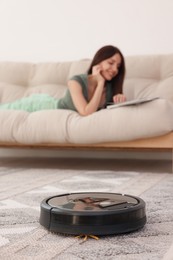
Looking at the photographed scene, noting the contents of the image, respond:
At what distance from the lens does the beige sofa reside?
2088mm

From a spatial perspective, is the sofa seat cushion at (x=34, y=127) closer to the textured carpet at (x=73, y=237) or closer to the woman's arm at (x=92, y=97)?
the woman's arm at (x=92, y=97)

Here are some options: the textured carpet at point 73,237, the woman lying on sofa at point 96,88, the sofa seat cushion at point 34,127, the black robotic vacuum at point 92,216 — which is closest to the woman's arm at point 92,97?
the woman lying on sofa at point 96,88

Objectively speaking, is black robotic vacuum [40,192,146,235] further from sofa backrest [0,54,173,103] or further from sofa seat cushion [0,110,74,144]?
sofa backrest [0,54,173,103]

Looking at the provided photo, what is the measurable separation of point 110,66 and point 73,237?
171cm

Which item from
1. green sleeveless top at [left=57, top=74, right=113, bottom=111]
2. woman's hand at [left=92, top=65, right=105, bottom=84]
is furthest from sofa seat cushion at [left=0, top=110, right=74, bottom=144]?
woman's hand at [left=92, top=65, right=105, bottom=84]

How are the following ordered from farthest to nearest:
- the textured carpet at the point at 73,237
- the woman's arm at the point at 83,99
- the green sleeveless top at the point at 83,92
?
the green sleeveless top at the point at 83,92, the woman's arm at the point at 83,99, the textured carpet at the point at 73,237

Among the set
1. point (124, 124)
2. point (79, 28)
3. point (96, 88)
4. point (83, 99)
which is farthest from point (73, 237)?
point (79, 28)

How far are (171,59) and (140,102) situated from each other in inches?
30.8

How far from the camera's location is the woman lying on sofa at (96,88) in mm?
2430

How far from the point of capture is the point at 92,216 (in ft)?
2.98

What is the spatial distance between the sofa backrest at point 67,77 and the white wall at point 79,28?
288 millimetres

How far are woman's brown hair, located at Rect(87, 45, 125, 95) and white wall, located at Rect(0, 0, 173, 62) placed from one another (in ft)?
2.04

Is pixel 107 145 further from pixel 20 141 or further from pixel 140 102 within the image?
pixel 20 141

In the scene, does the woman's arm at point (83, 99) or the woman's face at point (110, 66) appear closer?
the woman's arm at point (83, 99)
